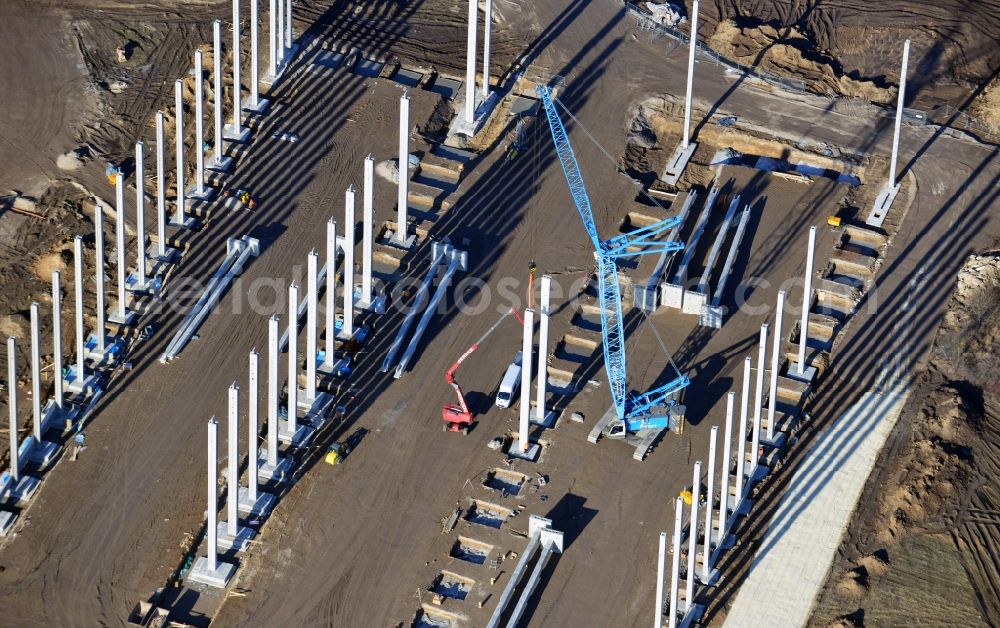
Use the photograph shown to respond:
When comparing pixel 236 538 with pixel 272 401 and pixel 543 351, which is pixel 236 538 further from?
pixel 543 351

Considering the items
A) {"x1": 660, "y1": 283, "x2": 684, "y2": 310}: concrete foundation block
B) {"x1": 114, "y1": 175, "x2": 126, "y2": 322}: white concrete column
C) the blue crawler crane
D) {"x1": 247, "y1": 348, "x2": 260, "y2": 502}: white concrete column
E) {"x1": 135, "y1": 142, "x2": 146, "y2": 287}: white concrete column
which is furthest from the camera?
{"x1": 135, "y1": 142, "x2": 146, "y2": 287}: white concrete column

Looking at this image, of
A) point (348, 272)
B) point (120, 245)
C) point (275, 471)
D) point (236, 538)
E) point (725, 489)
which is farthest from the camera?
point (120, 245)

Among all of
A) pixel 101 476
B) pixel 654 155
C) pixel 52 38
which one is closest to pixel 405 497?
pixel 101 476

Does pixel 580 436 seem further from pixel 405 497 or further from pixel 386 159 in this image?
pixel 386 159

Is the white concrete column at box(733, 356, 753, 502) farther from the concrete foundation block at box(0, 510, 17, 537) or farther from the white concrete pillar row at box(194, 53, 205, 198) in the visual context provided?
the concrete foundation block at box(0, 510, 17, 537)

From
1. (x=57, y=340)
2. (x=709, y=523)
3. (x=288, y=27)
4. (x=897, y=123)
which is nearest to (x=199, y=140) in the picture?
(x=288, y=27)

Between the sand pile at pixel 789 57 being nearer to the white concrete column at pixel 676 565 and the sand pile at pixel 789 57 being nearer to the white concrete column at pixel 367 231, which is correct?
the white concrete column at pixel 367 231

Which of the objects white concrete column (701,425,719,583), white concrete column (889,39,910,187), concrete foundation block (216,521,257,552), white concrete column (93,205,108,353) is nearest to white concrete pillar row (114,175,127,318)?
white concrete column (93,205,108,353)
